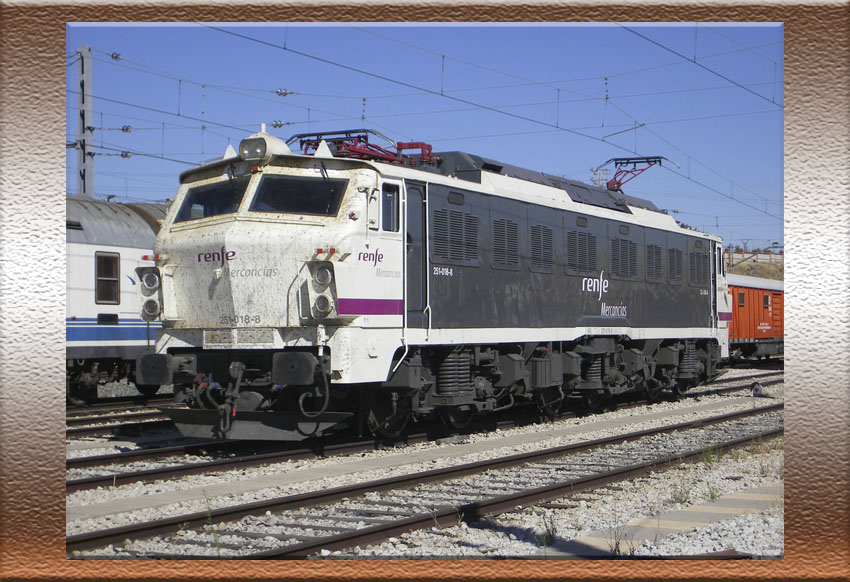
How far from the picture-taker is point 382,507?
8.71m

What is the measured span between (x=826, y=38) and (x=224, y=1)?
293cm

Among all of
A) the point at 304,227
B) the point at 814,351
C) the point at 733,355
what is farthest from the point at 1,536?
the point at 733,355

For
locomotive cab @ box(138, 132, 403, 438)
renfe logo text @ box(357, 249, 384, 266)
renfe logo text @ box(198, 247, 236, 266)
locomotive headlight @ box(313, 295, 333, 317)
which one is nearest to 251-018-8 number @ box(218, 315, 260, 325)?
locomotive cab @ box(138, 132, 403, 438)

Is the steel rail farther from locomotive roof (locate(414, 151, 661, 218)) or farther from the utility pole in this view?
locomotive roof (locate(414, 151, 661, 218))

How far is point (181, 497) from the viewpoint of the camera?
9062 millimetres

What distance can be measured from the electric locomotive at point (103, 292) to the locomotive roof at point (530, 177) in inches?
275

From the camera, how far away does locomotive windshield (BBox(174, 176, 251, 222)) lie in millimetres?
11000

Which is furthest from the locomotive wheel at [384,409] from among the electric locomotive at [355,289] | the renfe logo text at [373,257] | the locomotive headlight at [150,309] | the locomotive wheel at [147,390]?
the locomotive wheel at [147,390]

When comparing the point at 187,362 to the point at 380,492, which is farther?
the point at 187,362

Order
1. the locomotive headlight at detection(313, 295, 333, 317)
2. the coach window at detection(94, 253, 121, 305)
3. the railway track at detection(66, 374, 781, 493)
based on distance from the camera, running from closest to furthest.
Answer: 1. the railway track at detection(66, 374, 781, 493)
2. the locomotive headlight at detection(313, 295, 333, 317)
3. the coach window at detection(94, 253, 121, 305)

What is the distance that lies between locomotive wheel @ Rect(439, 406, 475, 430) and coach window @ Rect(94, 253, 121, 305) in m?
7.45

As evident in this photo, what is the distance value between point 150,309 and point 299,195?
247 cm

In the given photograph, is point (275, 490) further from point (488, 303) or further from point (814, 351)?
point (814, 351)

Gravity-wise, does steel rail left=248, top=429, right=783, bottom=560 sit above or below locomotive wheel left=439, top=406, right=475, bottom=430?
below
